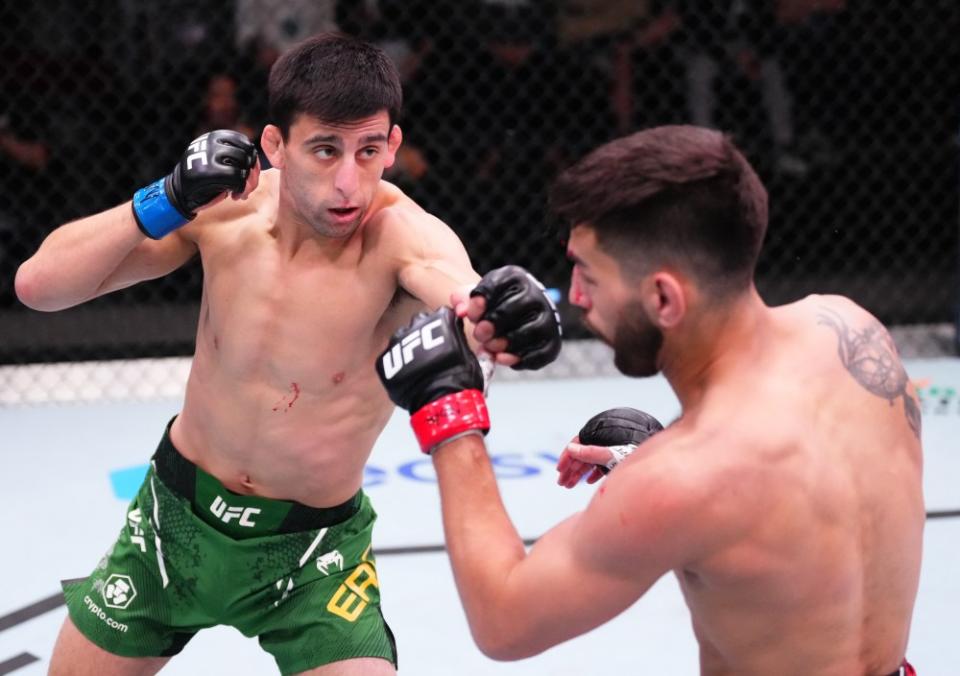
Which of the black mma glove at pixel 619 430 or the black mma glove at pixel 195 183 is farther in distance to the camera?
the black mma glove at pixel 195 183

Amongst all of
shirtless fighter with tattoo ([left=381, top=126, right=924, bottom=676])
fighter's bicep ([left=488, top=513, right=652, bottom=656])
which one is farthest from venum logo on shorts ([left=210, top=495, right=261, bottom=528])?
fighter's bicep ([left=488, top=513, right=652, bottom=656])

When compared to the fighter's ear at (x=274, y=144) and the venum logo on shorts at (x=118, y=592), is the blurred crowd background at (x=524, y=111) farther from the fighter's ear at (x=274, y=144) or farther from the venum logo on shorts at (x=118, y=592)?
the venum logo on shorts at (x=118, y=592)

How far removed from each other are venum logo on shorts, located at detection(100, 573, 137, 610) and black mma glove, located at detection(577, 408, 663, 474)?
71 cm

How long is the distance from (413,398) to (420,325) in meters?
Result: 0.09

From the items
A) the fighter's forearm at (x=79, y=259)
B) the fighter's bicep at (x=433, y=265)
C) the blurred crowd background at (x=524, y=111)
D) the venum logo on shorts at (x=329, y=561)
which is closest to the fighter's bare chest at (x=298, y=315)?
the fighter's bicep at (x=433, y=265)

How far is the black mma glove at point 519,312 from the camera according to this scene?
142 cm

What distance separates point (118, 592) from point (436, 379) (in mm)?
761

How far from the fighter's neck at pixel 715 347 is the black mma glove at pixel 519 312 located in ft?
0.51

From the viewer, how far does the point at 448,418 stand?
1.40 m

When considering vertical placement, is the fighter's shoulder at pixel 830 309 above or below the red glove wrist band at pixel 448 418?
above

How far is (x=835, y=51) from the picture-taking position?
5.16 meters

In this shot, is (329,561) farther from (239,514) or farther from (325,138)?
(325,138)

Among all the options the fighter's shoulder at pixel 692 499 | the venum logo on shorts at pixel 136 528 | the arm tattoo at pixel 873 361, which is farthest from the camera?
the venum logo on shorts at pixel 136 528

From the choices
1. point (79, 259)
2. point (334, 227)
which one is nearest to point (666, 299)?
point (334, 227)
